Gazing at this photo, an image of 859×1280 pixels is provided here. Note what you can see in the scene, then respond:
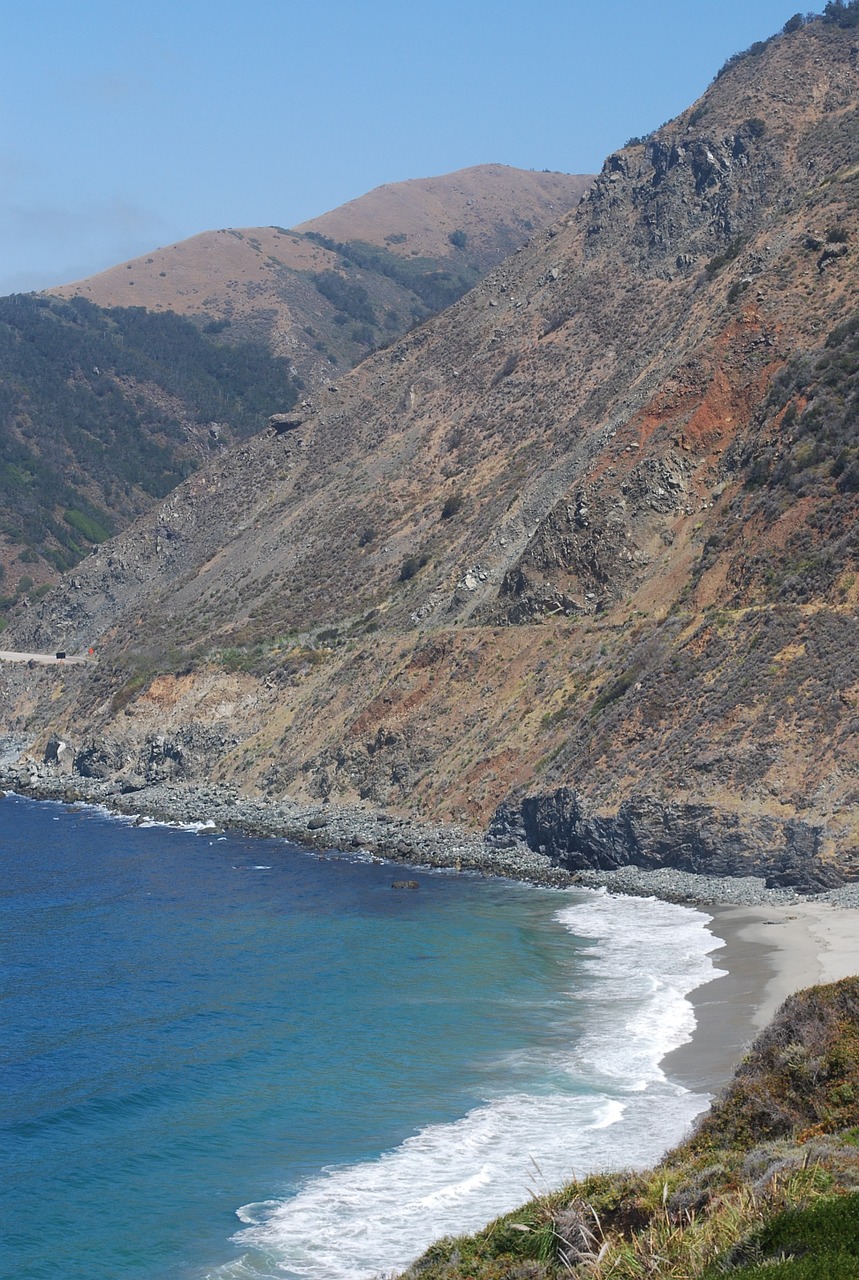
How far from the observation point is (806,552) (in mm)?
45844

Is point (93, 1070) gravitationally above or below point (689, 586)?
below

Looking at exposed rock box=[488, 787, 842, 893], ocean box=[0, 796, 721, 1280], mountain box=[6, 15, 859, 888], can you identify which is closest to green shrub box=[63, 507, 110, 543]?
mountain box=[6, 15, 859, 888]

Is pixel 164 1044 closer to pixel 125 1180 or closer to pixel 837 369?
pixel 125 1180

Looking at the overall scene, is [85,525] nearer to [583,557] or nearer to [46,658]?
[46,658]

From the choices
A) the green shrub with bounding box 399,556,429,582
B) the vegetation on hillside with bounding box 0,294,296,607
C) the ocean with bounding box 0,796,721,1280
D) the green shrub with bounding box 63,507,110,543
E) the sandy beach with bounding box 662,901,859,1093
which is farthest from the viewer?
the vegetation on hillside with bounding box 0,294,296,607

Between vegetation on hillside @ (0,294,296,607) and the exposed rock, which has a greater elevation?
vegetation on hillside @ (0,294,296,607)

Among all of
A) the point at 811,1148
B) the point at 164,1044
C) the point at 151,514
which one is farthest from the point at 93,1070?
the point at 151,514

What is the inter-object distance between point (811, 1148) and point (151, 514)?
326 ft

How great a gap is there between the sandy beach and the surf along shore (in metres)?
0.02

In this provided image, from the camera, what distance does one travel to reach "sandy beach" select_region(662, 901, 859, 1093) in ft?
83.6

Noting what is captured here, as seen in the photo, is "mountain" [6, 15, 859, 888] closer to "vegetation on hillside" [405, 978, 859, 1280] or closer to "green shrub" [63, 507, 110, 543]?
"vegetation on hillside" [405, 978, 859, 1280]

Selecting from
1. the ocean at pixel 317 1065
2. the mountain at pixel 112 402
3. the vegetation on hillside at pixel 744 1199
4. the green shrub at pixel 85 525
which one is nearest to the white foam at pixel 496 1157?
the ocean at pixel 317 1065

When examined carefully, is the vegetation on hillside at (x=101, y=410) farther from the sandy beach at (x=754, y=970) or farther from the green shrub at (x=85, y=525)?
the sandy beach at (x=754, y=970)

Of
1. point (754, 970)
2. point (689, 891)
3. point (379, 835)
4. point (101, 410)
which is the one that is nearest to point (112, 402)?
point (101, 410)
